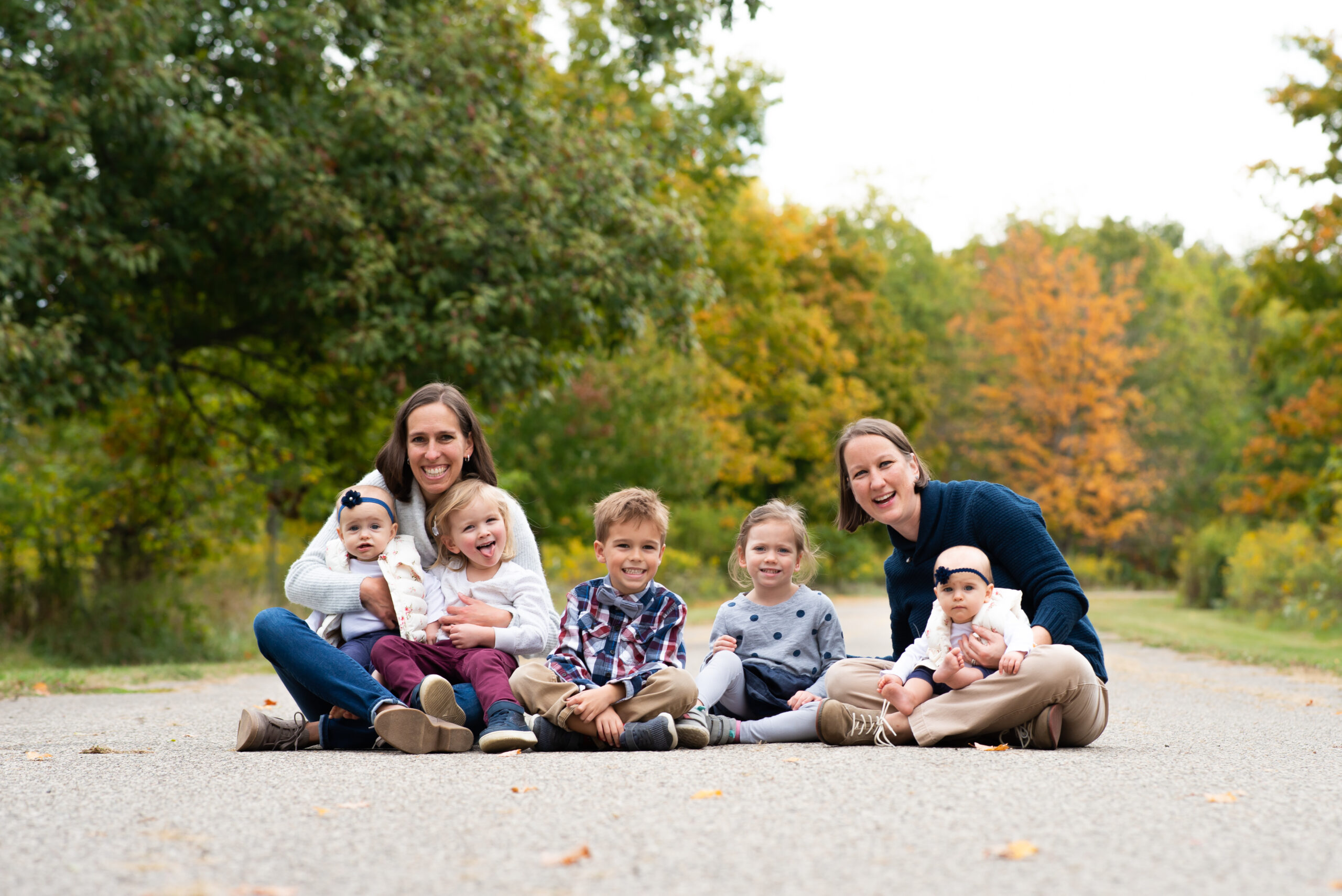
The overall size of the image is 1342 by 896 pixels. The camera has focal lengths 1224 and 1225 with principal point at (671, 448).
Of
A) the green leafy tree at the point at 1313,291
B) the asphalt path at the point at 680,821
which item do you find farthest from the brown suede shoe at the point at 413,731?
the green leafy tree at the point at 1313,291

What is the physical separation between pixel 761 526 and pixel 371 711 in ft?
6.40

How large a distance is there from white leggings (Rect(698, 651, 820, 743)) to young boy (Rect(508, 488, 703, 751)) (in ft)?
1.00

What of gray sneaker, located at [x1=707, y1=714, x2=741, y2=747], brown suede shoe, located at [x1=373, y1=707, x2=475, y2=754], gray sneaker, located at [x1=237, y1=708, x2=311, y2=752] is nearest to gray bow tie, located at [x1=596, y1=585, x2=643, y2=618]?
gray sneaker, located at [x1=707, y1=714, x2=741, y2=747]

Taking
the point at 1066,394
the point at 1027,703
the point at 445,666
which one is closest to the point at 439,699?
the point at 445,666

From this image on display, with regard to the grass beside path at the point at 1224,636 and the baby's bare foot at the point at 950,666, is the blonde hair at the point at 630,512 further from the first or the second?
the grass beside path at the point at 1224,636

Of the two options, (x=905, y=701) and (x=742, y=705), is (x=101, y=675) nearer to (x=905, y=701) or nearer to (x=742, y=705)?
(x=742, y=705)

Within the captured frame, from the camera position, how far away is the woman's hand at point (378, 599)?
16.7 feet

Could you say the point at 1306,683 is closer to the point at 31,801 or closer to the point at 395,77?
the point at 31,801

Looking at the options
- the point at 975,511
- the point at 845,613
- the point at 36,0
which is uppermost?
the point at 36,0

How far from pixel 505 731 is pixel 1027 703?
2.02 meters

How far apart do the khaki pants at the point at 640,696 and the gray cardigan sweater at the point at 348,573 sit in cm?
32

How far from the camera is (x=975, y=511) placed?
518 centimetres

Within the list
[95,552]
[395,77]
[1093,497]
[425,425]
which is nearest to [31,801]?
[425,425]

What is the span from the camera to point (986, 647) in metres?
4.80
